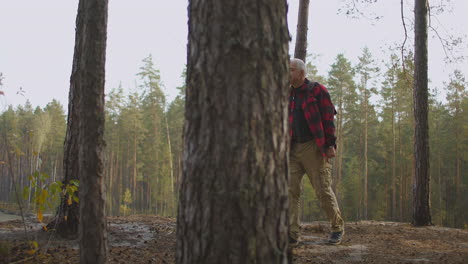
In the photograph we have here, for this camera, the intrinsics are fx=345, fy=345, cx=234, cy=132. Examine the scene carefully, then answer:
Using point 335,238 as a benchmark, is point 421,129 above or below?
above

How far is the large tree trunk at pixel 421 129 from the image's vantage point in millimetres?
8062

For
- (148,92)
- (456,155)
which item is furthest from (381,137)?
(148,92)

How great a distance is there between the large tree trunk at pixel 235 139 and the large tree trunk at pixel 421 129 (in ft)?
24.5

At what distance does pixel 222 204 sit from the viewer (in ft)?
5.96

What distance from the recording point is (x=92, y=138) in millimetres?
3439

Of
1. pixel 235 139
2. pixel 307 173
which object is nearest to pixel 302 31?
pixel 307 173

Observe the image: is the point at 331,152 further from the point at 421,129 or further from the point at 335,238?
the point at 421,129

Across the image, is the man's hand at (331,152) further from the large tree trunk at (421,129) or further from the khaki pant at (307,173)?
the large tree trunk at (421,129)

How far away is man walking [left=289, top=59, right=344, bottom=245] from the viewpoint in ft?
15.8

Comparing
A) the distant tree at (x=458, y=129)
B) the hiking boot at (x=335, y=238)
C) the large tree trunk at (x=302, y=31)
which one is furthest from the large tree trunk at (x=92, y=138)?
the distant tree at (x=458, y=129)

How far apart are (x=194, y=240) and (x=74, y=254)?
3.04 m

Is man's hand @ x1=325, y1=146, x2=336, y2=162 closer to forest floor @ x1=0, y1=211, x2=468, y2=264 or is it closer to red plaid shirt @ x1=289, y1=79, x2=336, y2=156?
red plaid shirt @ x1=289, y1=79, x2=336, y2=156

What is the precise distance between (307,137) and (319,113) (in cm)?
38

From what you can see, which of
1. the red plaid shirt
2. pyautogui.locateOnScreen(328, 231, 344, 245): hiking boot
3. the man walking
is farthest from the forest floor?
the red plaid shirt
